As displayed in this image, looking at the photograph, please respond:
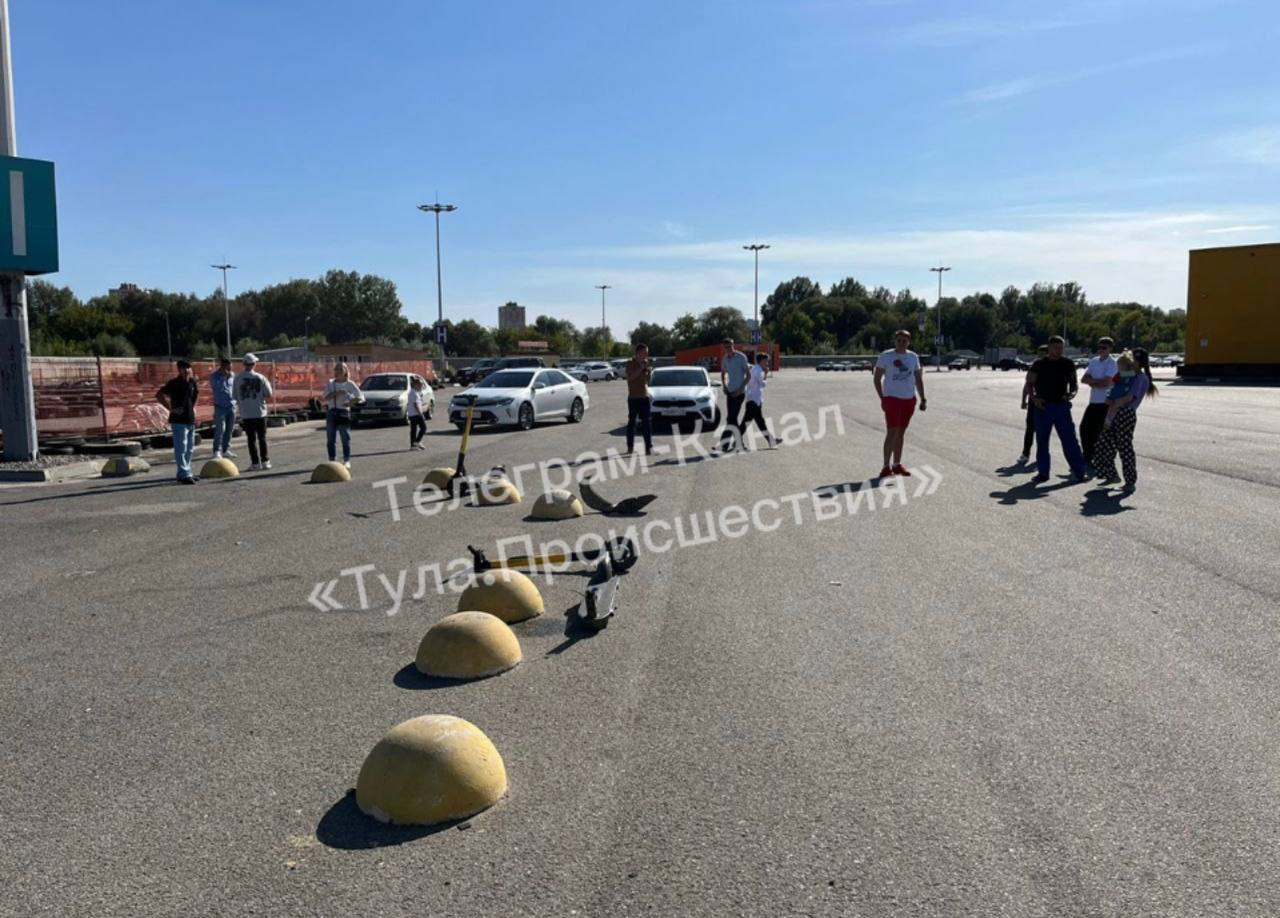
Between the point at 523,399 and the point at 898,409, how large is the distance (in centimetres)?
1258

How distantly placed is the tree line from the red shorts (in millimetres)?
106147

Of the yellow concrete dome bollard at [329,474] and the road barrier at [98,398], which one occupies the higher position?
the road barrier at [98,398]

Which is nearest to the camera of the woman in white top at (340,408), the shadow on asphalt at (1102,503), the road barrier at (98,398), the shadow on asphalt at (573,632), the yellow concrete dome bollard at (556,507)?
the shadow on asphalt at (573,632)

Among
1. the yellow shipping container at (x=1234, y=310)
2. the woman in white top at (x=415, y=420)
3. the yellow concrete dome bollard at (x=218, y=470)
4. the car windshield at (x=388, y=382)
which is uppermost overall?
the yellow shipping container at (x=1234, y=310)

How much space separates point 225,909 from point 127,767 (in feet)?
4.54

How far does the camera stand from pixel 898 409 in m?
12.6

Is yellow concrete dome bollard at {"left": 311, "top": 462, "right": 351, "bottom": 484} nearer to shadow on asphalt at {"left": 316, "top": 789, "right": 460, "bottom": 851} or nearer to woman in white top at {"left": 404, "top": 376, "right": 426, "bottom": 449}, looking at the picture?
woman in white top at {"left": 404, "top": 376, "right": 426, "bottom": 449}

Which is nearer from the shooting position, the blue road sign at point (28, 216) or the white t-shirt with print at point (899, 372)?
the white t-shirt with print at point (899, 372)

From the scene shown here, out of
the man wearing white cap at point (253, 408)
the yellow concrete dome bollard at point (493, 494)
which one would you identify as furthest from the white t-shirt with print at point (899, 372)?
the man wearing white cap at point (253, 408)

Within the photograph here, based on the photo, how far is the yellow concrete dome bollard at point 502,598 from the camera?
6.30 meters

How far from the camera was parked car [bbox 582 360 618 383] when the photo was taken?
69688mm

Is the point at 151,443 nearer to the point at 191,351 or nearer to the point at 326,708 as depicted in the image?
the point at 326,708

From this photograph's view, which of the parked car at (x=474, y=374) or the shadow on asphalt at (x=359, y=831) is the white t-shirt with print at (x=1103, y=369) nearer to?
the shadow on asphalt at (x=359, y=831)

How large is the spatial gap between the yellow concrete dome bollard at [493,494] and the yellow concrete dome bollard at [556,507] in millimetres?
1016
